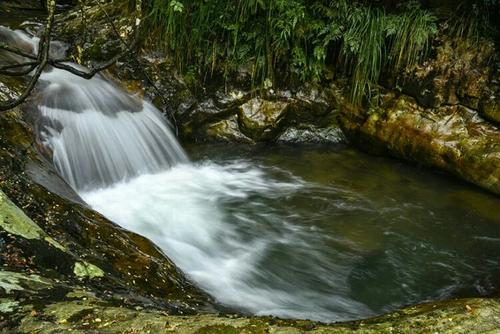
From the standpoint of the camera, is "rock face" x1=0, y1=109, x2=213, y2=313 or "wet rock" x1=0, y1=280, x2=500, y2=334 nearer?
"wet rock" x1=0, y1=280, x2=500, y2=334

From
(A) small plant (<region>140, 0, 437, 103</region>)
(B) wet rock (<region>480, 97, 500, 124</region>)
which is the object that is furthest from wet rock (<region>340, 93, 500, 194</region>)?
(A) small plant (<region>140, 0, 437, 103</region>)

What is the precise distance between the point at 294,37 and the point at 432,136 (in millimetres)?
2430

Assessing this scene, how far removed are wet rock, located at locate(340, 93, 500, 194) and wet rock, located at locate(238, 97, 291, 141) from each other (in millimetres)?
1038

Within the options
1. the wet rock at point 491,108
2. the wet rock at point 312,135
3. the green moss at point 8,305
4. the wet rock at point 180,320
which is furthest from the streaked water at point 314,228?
the green moss at point 8,305

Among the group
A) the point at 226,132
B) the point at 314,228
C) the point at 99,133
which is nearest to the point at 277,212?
the point at 314,228

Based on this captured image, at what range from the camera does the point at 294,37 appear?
664cm

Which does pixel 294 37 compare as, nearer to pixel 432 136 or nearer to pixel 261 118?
pixel 261 118

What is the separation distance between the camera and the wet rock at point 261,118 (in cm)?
690

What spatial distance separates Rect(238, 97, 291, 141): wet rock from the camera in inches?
272

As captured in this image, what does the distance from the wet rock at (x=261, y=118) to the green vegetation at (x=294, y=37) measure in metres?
0.31

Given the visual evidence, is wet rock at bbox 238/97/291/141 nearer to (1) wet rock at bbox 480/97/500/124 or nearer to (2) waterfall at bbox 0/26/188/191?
(2) waterfall at bbox 0/26/188/191

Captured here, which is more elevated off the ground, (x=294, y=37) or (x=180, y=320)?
(x=294, y=37)

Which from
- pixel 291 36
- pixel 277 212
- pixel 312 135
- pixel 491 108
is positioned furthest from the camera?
pixel 312 135

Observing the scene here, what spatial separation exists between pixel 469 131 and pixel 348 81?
1915 mm
